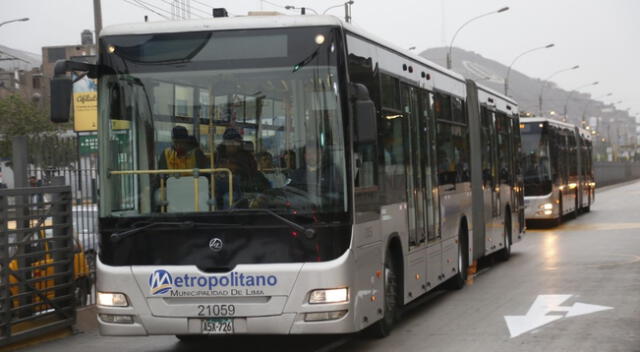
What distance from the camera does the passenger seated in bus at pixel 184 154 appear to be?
9023mm

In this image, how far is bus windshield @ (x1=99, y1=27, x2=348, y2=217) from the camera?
8945 mm

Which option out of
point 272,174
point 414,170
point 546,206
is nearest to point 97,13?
point 414,170

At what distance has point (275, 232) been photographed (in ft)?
29.2

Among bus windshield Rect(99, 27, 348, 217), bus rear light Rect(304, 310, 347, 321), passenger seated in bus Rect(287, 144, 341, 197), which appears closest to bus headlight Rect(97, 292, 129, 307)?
bus windshield Rect(99, 27, 348, 217)

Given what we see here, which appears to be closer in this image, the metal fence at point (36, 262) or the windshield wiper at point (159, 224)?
the windshield wiper at point (159, 224)

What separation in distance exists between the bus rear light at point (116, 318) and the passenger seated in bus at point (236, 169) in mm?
1279

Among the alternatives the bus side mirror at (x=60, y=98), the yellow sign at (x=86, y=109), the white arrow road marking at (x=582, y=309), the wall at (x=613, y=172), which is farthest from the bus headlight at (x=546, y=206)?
the wall at (x=613, y=172)

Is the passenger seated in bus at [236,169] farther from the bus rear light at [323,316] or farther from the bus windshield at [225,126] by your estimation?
the bus rear light at [323,316]

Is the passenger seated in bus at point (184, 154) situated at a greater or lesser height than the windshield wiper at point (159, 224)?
greater

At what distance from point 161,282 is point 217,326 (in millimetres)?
614

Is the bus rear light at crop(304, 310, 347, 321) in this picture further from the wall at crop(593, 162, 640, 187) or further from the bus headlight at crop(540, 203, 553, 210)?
the wall at crop(593, 162, 640, 187)

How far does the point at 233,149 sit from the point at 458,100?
7202 mm

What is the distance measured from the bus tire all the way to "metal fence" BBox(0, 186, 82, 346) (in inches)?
220

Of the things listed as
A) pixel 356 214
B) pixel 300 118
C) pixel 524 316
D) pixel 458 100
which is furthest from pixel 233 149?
pixel 458 100
